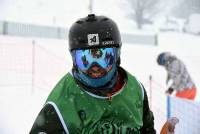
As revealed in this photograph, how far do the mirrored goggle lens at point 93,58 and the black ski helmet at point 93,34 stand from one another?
0.09 feet

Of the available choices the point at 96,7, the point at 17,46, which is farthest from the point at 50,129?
the point at 96,7

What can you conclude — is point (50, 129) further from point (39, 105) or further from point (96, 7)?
point (96, 7)

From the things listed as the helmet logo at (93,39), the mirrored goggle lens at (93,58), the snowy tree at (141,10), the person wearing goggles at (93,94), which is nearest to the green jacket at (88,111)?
the person wearing goggles at (93,94)

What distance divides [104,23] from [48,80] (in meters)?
14.4

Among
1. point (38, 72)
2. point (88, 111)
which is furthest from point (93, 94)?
point (38, 72)

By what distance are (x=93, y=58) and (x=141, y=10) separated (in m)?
40.8

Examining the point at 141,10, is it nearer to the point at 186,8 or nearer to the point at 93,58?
the point at 186,8

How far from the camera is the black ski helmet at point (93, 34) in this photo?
262 cm

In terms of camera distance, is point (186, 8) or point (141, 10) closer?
point (141, 10)

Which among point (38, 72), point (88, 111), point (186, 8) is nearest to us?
point (88, 111)

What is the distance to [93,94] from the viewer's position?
2.62 meters

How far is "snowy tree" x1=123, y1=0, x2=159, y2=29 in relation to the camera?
Answer: 42.0 metres

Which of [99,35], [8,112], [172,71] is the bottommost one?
[8,112]

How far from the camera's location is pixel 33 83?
16141 millimetres
